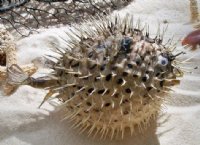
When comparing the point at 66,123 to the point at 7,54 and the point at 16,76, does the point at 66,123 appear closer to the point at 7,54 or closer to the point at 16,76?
the point at 16,76

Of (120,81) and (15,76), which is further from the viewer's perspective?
(15,76)

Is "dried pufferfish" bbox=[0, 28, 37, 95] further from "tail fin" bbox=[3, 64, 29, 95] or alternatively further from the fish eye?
the fish eye

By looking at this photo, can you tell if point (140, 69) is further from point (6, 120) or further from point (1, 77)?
point (1, 77)

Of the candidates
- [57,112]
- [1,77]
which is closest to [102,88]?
[57,112]

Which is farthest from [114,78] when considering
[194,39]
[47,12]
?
[47,12]

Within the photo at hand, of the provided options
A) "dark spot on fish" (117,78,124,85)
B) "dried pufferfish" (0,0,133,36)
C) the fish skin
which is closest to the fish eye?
"dark spot on fish" (117,78,124,85)
